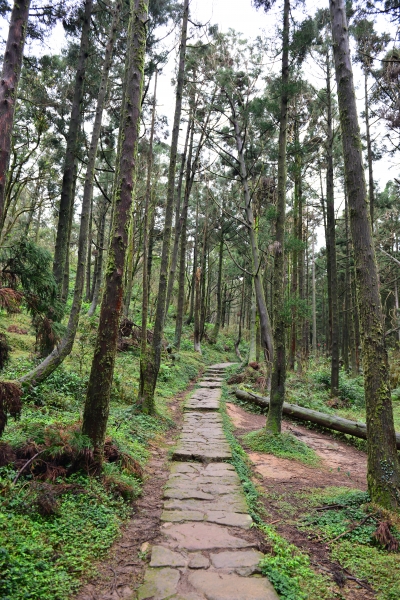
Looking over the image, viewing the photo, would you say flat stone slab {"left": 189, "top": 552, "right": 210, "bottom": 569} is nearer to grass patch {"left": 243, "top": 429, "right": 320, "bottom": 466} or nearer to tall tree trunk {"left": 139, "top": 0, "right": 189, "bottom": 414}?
grass patch {"left": 243, "top": 429, "right": 320, "bottom": 466}

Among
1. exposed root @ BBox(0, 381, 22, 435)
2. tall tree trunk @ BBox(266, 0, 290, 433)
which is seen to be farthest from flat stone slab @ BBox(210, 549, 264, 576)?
tall tree trunk @ BBox(266, 0, 290, 433)

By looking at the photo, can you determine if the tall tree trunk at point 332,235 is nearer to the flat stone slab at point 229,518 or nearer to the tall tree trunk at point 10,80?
the flat stone slab at point 229,518

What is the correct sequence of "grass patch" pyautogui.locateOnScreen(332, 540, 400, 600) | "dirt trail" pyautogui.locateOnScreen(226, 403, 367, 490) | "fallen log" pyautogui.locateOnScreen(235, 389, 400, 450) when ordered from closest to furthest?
1. "grass patch" pyautogui.locateOnScreen(332, 540, 400, 600)
2. "dirt trail" pyautogui.locateOnScreen(226, 403, 367, 490)
3. "fallen log" pyautogui.locateOnScreen(235, 389, 400, 450)

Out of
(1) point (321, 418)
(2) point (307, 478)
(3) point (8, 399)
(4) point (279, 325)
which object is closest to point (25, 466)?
(3) point (8, 399)

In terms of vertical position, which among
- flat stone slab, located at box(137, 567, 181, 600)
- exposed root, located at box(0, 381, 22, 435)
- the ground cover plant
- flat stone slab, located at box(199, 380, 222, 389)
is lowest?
the ground cover plant

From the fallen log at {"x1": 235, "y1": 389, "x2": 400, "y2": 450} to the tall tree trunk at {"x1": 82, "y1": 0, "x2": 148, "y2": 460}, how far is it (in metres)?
5.87

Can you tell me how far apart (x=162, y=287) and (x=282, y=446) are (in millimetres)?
4024

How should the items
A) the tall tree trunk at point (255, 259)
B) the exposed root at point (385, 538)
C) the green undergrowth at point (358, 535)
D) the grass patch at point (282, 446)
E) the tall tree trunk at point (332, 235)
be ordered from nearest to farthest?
the green undergrowth at point (358, 535)
the exposed root at point (385, 538)
the grass patch at point (282, 446)
the tall tree trunk at point (255, 259)
the tall tree trunk at point (332, 235)

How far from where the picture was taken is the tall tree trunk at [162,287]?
7.41 meters

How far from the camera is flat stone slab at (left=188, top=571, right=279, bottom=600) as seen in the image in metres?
2.43

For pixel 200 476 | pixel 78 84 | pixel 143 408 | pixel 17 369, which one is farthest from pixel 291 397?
pixel 78 84

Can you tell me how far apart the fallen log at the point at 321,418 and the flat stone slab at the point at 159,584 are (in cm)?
616

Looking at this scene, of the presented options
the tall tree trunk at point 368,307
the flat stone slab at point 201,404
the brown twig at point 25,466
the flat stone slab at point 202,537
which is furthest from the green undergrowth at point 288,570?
the flat stone slab at point 201,404

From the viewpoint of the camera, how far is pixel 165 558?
9.46 ft
